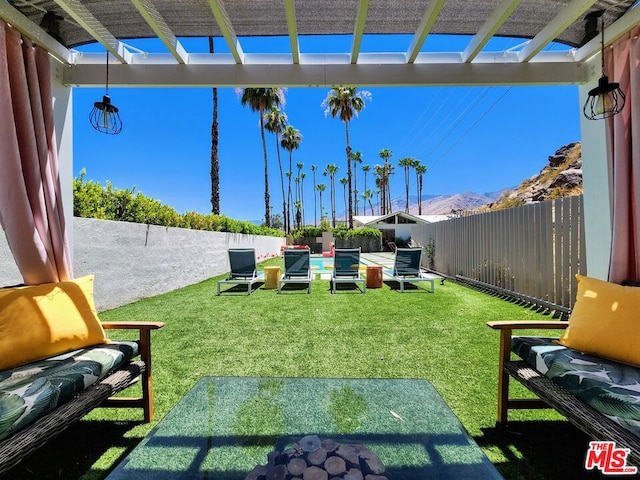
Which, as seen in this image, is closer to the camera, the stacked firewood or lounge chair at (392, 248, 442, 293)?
the stacked firewood

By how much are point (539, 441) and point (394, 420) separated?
44.3 inches

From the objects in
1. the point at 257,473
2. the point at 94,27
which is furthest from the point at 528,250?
the point at 94,27

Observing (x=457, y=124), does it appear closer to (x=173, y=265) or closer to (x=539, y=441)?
(x=173, y=265)

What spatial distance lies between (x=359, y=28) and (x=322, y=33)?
0.61 m

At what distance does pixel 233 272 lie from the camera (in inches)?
311

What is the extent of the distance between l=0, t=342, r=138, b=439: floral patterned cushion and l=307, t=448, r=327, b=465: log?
1360 mm

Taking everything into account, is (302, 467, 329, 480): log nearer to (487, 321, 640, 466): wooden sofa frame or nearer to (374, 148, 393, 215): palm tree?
(487, 321, 640, 466): wooden sofa frame

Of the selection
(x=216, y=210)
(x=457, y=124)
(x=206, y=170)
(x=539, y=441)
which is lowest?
(x=539, y=441)

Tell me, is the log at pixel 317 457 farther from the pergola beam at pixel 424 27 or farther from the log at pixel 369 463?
the pergola beam at pixel 424 27

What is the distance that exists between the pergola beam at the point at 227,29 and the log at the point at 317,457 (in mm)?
3336

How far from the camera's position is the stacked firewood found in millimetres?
1268

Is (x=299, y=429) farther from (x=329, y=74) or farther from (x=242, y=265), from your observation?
(x=242, y=265)

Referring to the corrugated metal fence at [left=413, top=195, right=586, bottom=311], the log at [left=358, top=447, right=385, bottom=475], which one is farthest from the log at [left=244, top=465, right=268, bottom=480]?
the corrugated metal fence at [left=413, top=195, right=586, bottom=311]

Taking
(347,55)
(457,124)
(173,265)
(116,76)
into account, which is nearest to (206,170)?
(173,265)
